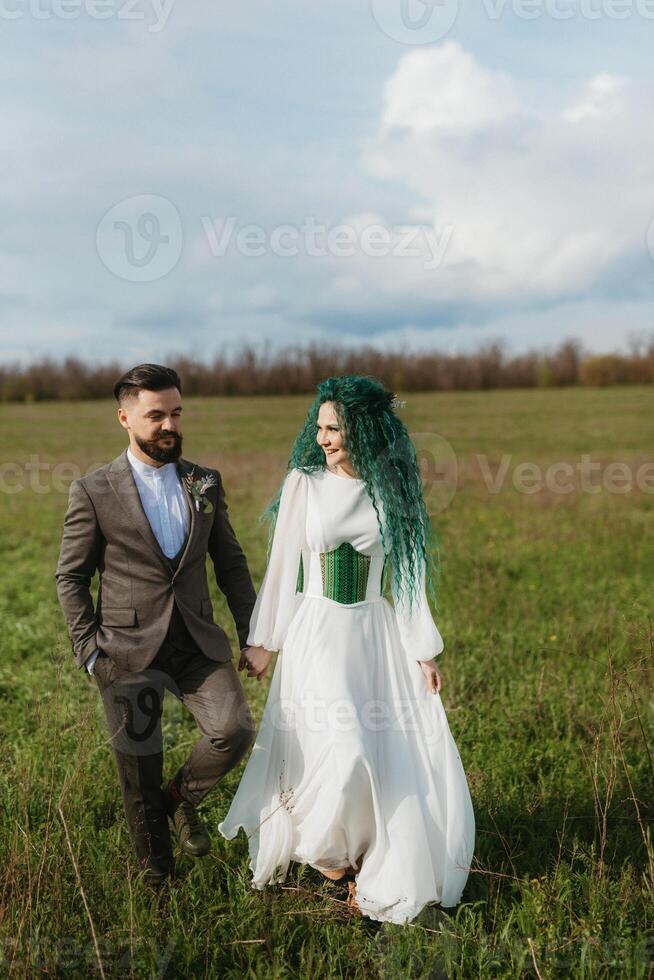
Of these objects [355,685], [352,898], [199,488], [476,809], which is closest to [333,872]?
[352,898]

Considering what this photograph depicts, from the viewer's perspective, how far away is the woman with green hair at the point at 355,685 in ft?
12.9

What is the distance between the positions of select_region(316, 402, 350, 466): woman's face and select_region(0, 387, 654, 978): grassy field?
158 centimetres

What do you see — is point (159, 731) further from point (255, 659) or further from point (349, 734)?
point (349, 734)

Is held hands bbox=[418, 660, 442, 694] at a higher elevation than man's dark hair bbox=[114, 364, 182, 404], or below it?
below

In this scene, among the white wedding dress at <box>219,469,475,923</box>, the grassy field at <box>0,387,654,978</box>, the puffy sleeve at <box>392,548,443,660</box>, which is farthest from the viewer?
the puffy sleeve at <box>392,548,443,660</box>

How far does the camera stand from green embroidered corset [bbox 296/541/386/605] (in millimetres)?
4191

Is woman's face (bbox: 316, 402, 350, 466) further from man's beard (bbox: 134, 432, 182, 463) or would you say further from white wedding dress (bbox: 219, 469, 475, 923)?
man's beard (bbox: 134, 432, 182, 463)

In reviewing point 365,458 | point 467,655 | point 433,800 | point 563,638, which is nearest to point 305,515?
point 365,458

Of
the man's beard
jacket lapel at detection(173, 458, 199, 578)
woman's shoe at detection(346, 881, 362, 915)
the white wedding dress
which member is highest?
the man's beard

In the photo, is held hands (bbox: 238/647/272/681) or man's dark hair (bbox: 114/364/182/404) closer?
Result: man's dark hair (bbox: 114/364/182/404)

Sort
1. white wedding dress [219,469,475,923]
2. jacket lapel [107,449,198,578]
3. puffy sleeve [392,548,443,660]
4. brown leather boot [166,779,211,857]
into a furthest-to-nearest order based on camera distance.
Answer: brown leather boot [166,779,211,857] < puffy sleeve [392,548,443,660] < jacket lapel [107,449,198,578] < white wedding dress [219,469,475,923]

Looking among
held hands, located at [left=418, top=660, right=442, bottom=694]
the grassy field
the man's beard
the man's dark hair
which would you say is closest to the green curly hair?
held hands, located at [left=418, top=660, right=442, bottom=694]

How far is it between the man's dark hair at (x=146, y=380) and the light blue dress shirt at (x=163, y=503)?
0.34 meters

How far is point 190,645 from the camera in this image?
4.25m
